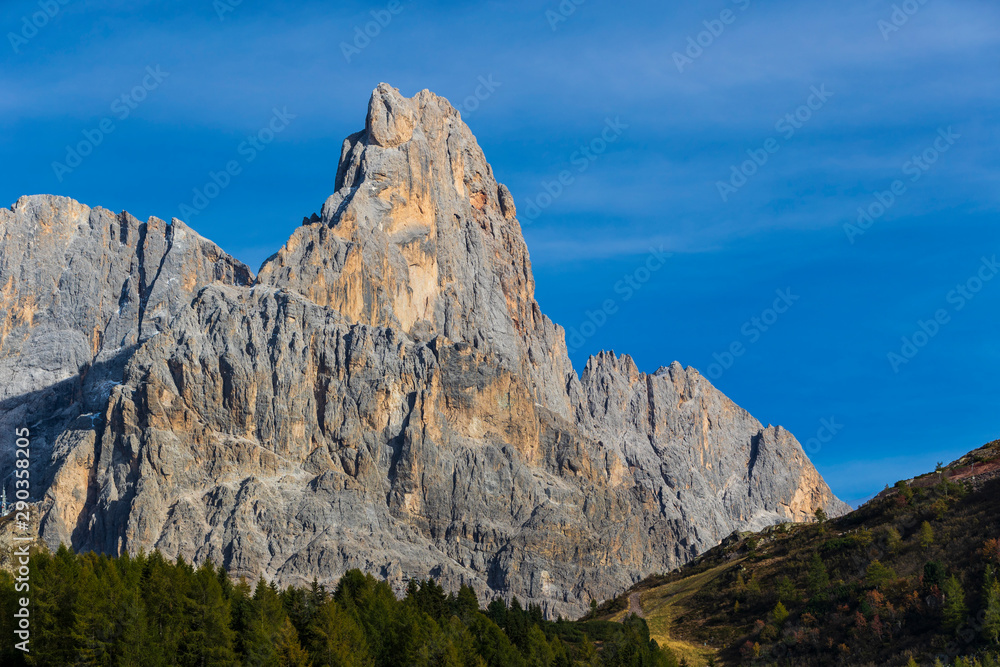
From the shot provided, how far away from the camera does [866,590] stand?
107 metres

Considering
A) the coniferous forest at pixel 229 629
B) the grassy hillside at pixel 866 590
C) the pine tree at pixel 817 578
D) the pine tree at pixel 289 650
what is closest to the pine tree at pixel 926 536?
the grassy hillside at pixel 866 590

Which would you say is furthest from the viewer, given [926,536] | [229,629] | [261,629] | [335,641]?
[926,536]

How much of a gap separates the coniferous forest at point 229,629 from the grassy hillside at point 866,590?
9.59 meters

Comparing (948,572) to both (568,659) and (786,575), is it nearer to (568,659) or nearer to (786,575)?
(786,575)

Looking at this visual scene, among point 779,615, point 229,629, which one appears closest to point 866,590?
point 779,615

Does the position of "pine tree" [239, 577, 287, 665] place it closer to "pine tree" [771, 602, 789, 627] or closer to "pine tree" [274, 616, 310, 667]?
"pine tree" [274, 616, 310, 667]

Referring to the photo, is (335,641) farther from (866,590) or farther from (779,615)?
(866,590)

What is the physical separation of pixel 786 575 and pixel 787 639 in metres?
15.5

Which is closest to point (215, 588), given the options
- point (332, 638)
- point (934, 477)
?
point (332, 638)

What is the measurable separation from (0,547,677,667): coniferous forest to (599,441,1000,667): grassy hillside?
959cm

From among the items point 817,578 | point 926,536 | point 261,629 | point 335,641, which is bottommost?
point 335,641

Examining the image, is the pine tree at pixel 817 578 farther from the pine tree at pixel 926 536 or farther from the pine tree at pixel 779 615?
the pine tree at pixel 926 536

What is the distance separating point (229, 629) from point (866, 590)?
177 ft

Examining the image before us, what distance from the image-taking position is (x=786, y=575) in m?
121
